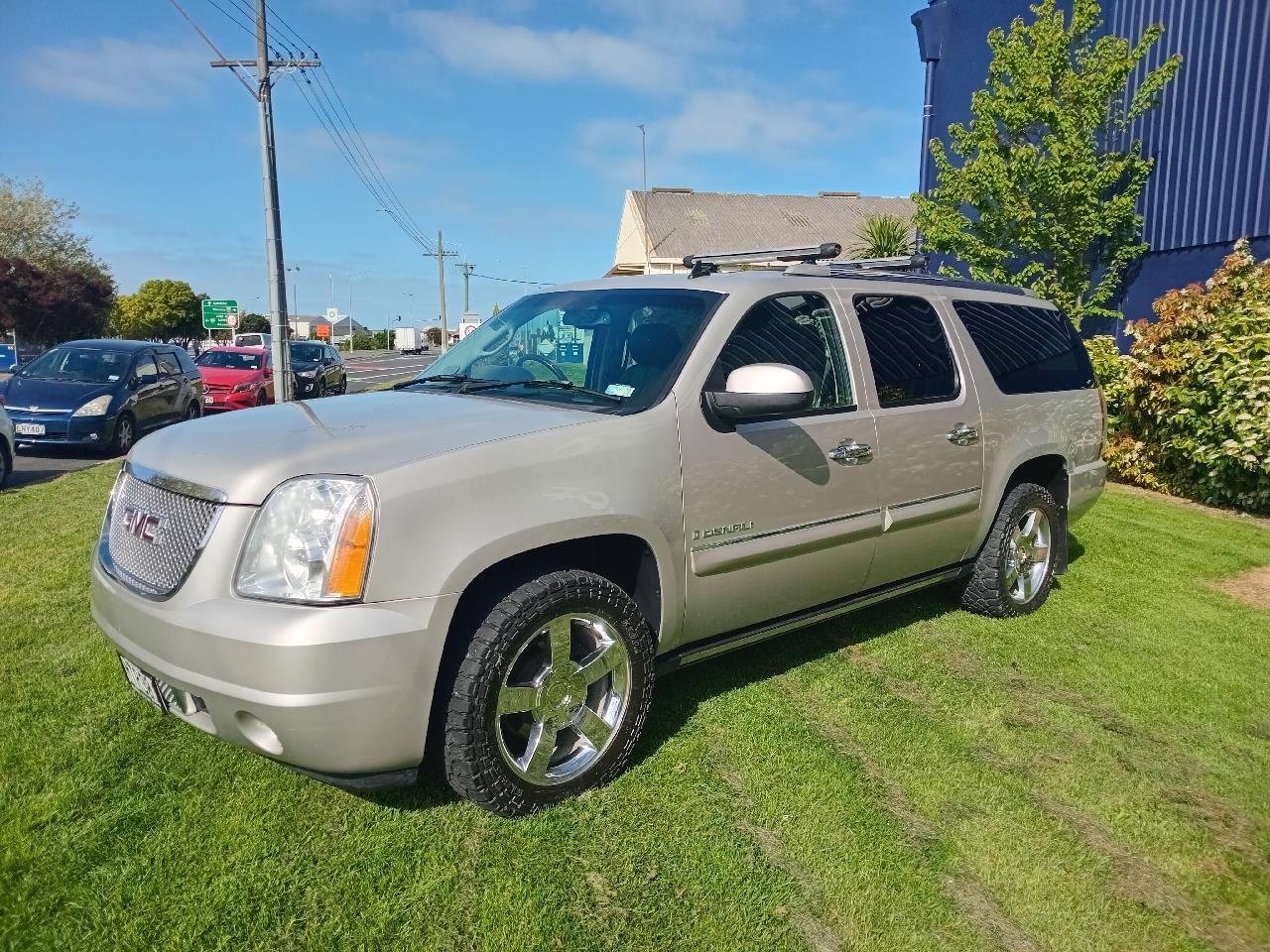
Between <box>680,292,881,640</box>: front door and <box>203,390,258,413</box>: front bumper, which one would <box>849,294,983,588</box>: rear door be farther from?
<box>203,390,258,413</box>: front bumper

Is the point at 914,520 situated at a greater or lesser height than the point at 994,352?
lesser

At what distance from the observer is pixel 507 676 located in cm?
290

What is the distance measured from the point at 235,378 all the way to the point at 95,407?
6686 mm

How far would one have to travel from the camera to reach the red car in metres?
19.0

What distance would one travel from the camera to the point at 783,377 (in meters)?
3.30

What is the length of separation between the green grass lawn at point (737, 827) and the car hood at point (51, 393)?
976 centimetres

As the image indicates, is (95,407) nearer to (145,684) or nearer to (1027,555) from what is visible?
(145,684)

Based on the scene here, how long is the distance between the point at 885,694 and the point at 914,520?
823 mm

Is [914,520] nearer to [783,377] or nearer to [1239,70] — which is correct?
[783,377]

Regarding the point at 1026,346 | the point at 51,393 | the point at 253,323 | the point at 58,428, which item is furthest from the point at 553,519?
the point at 253,323

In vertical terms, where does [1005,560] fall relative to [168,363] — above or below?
below

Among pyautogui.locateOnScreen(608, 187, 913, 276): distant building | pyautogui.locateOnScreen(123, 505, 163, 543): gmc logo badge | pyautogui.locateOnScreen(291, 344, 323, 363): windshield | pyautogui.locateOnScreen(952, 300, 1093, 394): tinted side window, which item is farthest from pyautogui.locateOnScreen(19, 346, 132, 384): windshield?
pyautogui.locateOnScreen(608, 187, 913, 276): distant building

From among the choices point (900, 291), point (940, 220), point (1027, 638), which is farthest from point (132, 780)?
point (940, 220)

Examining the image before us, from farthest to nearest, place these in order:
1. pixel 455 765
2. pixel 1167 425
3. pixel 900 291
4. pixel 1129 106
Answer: pixel 1129 106 < pixel 1167 425 < pixel 900 291 < pixel 455 765
